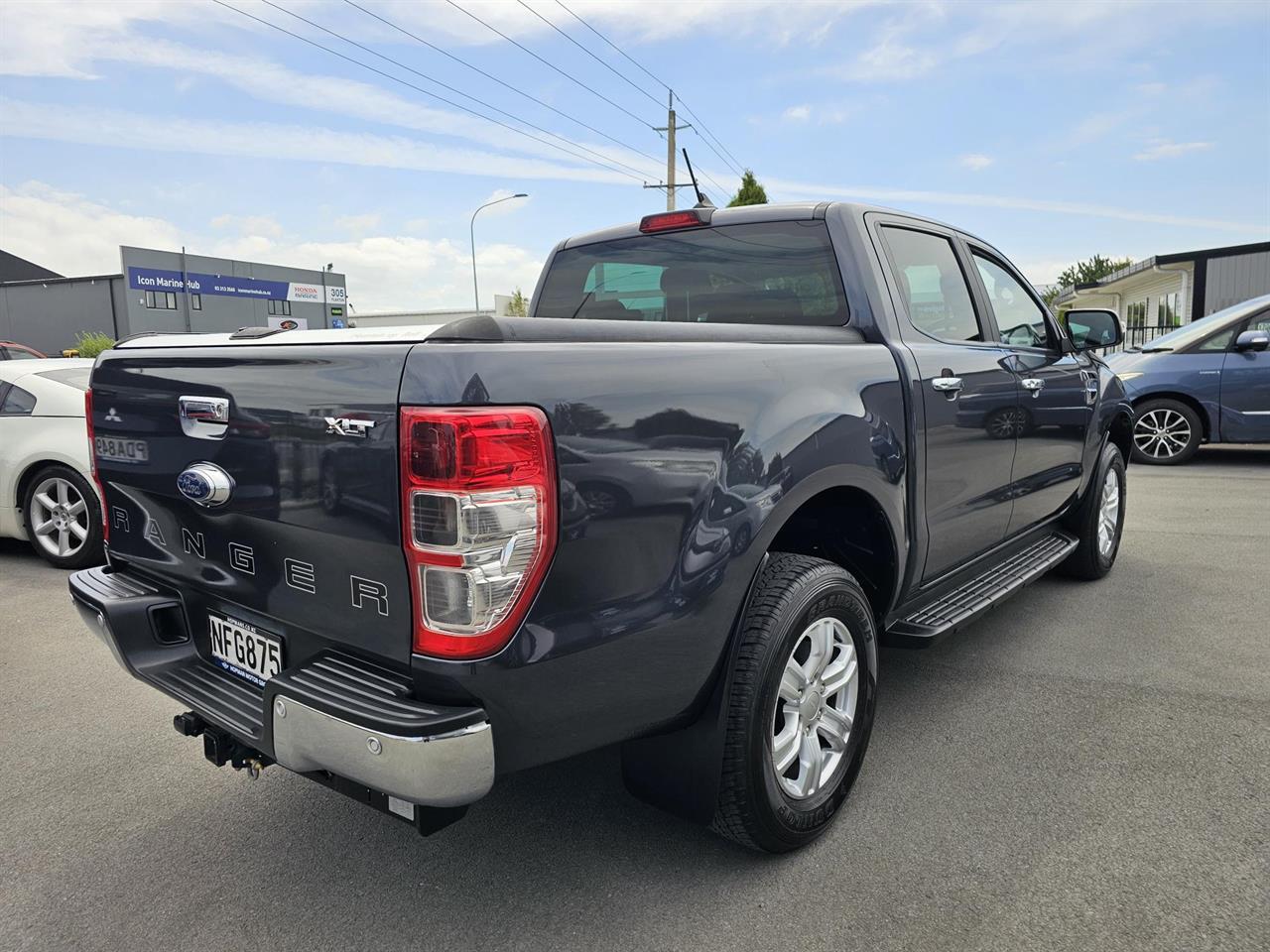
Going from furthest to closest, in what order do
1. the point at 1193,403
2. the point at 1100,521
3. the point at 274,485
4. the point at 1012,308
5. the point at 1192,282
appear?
the point at 1192,282, the point at 1193,403, the point at 1100,521, the point at 1012,308, the point at 274,485

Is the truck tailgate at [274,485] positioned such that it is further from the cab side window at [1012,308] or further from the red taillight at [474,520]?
the cab side window at [1012,308]

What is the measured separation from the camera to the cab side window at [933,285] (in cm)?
323

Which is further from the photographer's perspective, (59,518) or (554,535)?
(59,518)

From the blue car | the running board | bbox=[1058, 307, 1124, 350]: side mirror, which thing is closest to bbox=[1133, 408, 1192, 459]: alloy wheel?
the blue car

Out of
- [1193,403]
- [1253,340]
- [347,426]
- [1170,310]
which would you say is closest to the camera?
[347,426]

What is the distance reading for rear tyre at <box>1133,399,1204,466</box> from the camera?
9.38m

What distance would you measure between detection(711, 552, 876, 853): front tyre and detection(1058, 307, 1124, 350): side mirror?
2.84 m

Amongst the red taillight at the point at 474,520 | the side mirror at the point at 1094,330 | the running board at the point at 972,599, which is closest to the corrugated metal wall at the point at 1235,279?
the side mirror at the point at 1094,330

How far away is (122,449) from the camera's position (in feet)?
8.10

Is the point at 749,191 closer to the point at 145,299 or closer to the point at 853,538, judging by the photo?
the point at 853,538

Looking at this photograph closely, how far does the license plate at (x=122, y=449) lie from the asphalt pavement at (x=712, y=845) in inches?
43.7

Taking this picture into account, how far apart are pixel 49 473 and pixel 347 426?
504cm

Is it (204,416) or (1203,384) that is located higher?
(204,416)

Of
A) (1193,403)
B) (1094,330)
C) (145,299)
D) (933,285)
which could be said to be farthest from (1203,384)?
(145,299)
